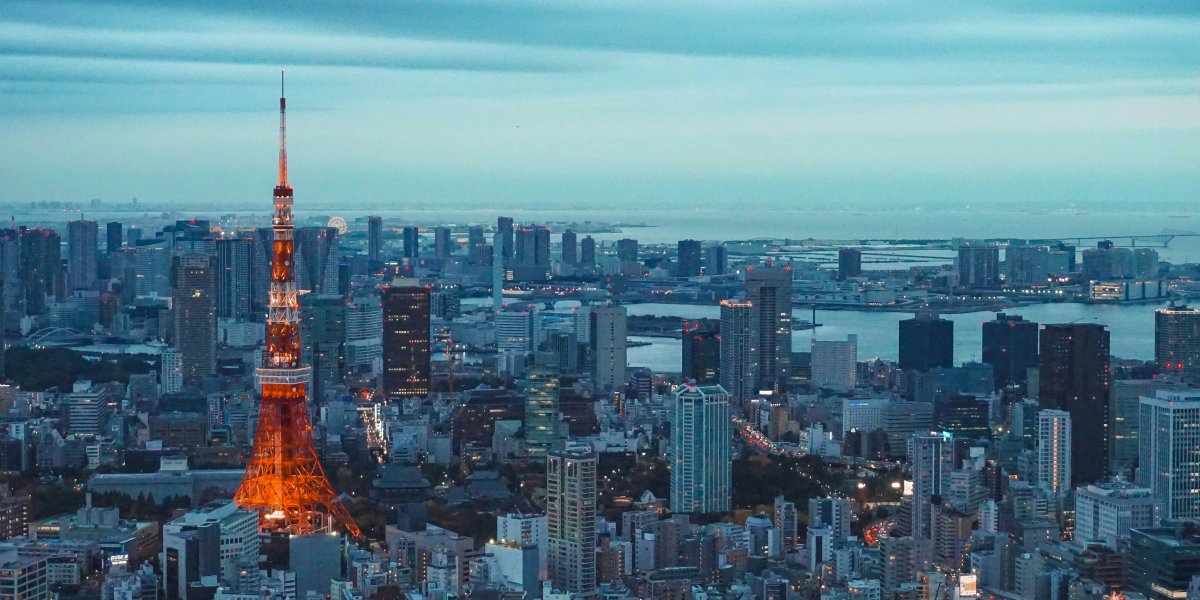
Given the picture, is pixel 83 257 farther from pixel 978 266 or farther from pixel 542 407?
pixel 978 266

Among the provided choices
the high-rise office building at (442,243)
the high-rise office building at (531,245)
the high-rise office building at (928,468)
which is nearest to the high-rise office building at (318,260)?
the high-rise office building at (442,243)

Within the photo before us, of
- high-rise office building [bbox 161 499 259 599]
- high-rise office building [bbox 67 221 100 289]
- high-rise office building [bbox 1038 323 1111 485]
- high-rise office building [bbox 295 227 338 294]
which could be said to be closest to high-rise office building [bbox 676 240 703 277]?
high-rise office building [bbox 295 227 338 294]

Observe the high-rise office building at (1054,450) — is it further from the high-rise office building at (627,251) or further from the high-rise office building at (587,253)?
the high-rise office building at (587,253)

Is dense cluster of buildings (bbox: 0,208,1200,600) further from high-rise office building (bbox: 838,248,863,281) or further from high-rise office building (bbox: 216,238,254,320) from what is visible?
high-rise office building (bbox: 838,248,863,281)

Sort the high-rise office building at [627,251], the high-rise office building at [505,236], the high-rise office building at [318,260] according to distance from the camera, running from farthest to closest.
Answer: the high-rise office building at [627,251] → the high-rise office building at [505,236] → the high-rise office building at [318,260]

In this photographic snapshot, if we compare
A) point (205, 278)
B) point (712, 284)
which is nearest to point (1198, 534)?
point (205, 278)

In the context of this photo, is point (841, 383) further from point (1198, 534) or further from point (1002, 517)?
point (1198, 534)
